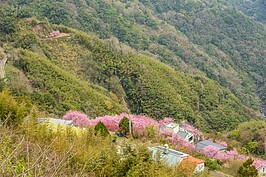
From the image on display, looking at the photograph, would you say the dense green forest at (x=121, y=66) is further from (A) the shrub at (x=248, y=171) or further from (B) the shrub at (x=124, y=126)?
(A) the shrub at (x=248, y=171)

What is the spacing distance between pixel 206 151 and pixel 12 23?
3310 cm

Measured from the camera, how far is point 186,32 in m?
128

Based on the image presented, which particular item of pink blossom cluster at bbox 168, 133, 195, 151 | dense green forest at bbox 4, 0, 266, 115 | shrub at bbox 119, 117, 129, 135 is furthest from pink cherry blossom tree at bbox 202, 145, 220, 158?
dense green forest at bbox 4, 0, 266, 115

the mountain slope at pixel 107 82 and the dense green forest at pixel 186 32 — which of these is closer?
the mountain slope at pixel 107 82

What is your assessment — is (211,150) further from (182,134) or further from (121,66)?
(121,66)

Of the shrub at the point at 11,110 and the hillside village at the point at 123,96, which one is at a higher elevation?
the shrub at the point at 11,110

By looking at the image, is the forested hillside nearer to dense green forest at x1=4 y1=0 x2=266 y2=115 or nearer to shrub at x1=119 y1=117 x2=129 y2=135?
dense green forest at x1=4 y1=0 x2=266 y2=115

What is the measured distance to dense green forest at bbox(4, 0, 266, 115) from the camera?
9000cm

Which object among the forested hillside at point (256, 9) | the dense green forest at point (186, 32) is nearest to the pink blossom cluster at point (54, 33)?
the dense green forest at point (186, 32)

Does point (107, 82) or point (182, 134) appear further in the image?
point (107, 82)

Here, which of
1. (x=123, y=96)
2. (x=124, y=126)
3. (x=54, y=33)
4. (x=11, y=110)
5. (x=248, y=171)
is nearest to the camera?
(x=11, y=110)

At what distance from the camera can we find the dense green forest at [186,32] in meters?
90.0

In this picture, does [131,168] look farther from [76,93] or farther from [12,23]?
[12,23]

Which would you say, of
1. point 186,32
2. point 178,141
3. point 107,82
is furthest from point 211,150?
point 186,32
